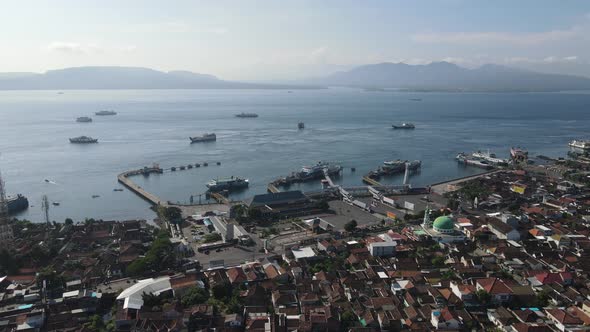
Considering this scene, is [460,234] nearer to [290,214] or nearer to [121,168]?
[290,214]

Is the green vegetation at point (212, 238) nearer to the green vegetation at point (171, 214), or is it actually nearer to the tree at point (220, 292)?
the green vegetation at point (171, 214)

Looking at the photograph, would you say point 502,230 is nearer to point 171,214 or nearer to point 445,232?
point 445,232

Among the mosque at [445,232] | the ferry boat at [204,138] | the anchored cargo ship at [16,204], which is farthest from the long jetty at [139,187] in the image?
the mosque at [445,232]

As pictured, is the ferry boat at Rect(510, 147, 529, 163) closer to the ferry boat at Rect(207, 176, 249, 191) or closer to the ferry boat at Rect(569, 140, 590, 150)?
the ferry boat at Rect(569, 140, 590, 150)

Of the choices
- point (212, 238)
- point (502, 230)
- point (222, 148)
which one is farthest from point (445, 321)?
point (222, 148)

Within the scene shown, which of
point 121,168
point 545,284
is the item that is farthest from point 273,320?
point 121,168

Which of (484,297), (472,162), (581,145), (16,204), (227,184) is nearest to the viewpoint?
(484,297)
